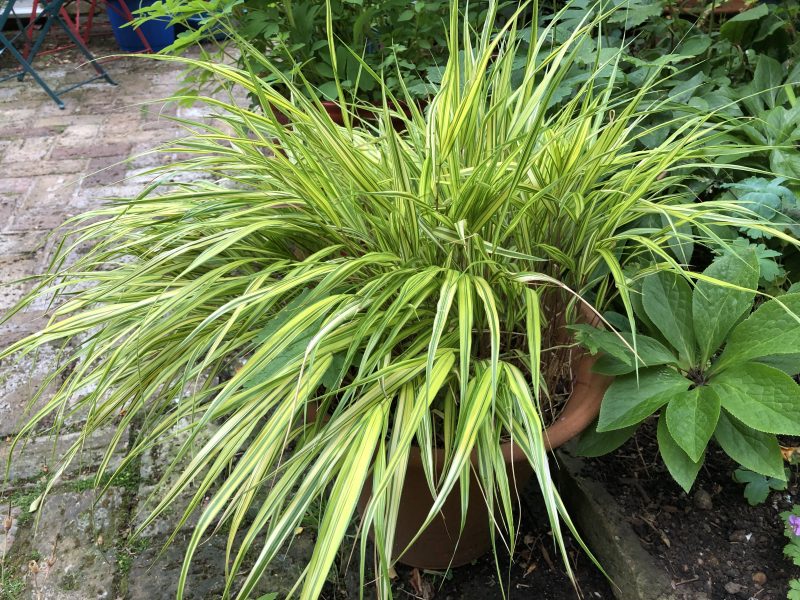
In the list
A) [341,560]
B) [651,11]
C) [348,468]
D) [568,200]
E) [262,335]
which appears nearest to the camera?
[348,468]

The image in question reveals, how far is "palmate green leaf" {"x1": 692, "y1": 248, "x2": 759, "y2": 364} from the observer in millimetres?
1183

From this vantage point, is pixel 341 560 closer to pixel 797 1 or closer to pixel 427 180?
pixel 427 180

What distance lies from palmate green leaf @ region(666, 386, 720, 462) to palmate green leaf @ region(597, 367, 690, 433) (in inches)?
1.0

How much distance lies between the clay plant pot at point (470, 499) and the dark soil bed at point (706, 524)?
241 mm

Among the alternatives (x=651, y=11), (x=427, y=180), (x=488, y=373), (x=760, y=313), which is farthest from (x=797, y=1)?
(x=488, y=373)

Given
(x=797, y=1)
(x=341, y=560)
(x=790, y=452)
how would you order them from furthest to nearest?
(x=797, y=1)
(x=341, y=560)
(x=790, y=452)

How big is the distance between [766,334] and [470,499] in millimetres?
621

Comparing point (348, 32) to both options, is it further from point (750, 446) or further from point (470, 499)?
point (750, 446)

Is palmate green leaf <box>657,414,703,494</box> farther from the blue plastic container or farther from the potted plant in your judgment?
the blue plastic container

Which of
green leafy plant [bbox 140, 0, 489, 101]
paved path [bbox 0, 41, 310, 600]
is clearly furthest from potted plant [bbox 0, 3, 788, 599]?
green leafy plant [bbox 140, 0, 489, 101]

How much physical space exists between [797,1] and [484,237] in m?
1.58

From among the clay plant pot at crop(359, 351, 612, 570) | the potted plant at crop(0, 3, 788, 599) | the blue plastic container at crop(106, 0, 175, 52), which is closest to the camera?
the potted plant at crop(0, 3, 788, 599)

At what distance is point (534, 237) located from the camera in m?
1.28

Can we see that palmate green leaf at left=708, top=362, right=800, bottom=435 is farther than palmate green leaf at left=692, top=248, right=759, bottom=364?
No
